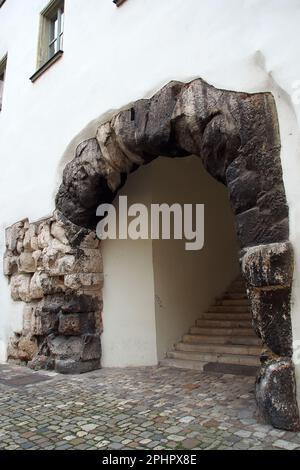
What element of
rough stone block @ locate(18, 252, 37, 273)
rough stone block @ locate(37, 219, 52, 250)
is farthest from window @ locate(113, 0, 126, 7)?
rough stone block @ locate(18, 252, 37, 273)

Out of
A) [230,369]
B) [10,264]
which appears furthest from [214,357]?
[10,264]

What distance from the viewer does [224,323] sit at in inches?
168

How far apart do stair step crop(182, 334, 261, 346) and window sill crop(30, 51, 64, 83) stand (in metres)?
3.51

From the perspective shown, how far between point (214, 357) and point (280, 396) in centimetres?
160

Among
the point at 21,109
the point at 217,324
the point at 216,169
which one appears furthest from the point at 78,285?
the point at 21,109

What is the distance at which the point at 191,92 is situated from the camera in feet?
8.77

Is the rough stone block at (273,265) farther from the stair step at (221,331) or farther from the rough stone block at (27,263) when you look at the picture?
the rough stone block at (27,263)

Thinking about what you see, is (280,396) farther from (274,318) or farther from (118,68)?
(118,68)

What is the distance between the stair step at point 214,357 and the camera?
3.42 metres

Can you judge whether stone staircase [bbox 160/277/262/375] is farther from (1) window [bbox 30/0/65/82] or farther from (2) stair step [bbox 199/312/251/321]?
(1) window [bbox 30/0/65/82]

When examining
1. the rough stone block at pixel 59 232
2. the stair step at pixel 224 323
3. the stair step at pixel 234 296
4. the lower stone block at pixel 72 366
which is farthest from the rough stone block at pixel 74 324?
the stair step at pixel 234 296

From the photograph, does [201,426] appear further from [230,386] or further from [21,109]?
[21,109]

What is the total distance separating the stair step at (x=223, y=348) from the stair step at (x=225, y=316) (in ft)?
1.84

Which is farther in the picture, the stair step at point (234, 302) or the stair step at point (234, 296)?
the stair step at point (234, 296)
